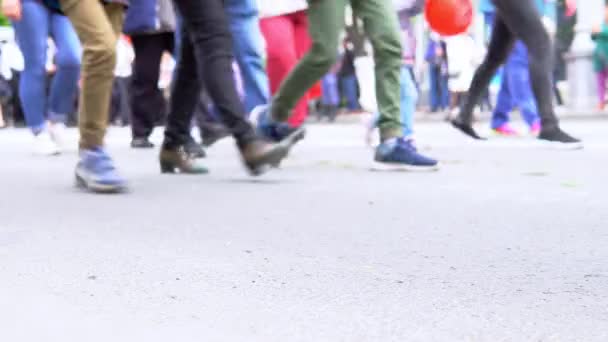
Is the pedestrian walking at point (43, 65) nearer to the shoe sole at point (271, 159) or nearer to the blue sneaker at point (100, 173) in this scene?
the blue sneaker at point (100, 173)

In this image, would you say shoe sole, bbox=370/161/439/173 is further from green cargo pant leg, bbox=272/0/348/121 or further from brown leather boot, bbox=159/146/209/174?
brown leather boot, bbox=159/146/209/174

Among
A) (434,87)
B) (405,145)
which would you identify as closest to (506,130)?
(405,145)

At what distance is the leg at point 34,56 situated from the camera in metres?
7.04

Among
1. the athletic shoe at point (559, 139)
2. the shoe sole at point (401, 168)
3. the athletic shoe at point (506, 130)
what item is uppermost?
the shoe sole at point (401, 168)

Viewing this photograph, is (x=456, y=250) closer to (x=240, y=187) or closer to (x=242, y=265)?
(x=242, y=265)

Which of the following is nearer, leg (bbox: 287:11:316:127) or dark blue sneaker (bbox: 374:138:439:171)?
dark blue sneaker (bbox: 374:138:439:171)

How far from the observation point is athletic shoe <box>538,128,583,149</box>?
6.92 m

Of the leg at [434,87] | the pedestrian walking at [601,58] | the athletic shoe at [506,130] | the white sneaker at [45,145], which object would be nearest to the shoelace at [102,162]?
the white sneaker at [45,145]

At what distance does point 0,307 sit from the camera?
7.47ft

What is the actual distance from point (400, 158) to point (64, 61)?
2825 millimetres

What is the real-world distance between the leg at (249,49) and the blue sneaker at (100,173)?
185cm

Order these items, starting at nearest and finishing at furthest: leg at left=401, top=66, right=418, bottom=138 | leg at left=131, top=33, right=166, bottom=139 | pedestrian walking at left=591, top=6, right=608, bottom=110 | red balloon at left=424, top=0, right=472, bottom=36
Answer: red balloon at left=424, top=0, right=472, bottom=36
leg at left=401, top=66, right=418, bottom=138
leg at left=131, top=33, right=166, bottom=139
pedestrian walking at left=591, top=6, right=608, bottom=110

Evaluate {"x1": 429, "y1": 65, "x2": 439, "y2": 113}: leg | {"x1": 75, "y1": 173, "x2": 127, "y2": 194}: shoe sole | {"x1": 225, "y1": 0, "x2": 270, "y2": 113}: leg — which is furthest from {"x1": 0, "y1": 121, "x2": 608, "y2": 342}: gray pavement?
{"x1": 429, "y1": 65, "x2": 439, "y2": 113}: leg

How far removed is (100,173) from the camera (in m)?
4.62
